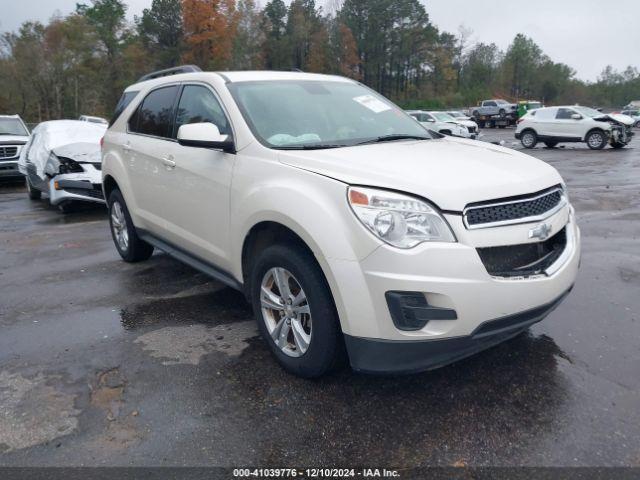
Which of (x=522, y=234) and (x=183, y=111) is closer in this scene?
(x=522, y=234)

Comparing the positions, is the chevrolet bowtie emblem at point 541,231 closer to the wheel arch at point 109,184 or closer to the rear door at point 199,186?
the rear door at point 199,186

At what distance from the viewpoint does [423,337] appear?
8.73 ft

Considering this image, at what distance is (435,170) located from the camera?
296 centimetres

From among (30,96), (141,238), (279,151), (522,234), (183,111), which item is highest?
(30,96)

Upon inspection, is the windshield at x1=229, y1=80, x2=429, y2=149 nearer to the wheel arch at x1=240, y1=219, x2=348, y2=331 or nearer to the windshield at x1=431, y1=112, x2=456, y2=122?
the wheel arch at x1=240, y1=219, x2=348, y2=331

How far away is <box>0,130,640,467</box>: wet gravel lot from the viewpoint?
2615mm

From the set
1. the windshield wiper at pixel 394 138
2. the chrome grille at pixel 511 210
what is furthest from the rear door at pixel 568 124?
the chrome grille at pixel 511 210

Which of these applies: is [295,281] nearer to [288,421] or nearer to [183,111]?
[288,421]

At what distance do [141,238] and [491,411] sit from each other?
12.0 feet

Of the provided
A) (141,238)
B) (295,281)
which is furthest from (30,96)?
(295,281)

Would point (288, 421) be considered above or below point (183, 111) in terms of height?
below

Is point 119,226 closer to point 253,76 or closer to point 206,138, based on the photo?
point 253,76

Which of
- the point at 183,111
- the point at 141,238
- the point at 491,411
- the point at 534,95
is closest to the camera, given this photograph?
the point at 491,411

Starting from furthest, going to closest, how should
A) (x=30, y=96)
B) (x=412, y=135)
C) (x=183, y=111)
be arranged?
(x=30, y=96) → (x=183, y=111) → (x=412, y=135)
